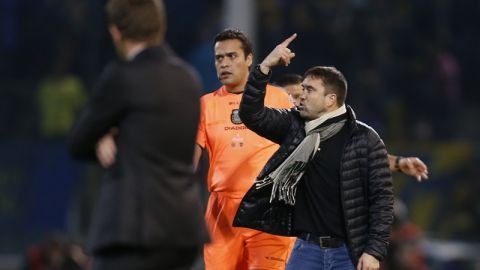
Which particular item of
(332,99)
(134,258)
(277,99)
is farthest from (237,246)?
(134,258)

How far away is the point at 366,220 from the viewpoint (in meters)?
6.66

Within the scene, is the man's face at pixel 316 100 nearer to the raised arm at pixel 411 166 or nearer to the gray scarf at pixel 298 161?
the gray scarf at pixel 298 161

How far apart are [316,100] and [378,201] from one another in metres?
0.66

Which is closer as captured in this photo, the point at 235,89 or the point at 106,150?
the point at 106,150

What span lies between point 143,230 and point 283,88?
3652 mm

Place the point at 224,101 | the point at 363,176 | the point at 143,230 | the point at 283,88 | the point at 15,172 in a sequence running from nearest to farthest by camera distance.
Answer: the point at 143,230
the point at 363,176
the point at 224,101
the point at 283,88
the point at 15,172

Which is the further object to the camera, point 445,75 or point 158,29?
point 445,75

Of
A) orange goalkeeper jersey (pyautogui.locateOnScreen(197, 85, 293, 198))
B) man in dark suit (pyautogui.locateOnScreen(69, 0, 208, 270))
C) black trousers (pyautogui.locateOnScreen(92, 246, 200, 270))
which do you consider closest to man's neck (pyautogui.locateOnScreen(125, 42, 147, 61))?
man in dark suit (pyautogui.locateOnScreen(69, 0, 208, 270))

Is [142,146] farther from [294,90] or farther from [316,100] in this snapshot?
[294,90]

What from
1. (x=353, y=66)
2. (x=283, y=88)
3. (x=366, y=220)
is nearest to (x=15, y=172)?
(x=353, y=66)

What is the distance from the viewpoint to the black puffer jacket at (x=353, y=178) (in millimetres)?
6555

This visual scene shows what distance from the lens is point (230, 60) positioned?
755cm

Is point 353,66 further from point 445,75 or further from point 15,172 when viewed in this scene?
point 15,172

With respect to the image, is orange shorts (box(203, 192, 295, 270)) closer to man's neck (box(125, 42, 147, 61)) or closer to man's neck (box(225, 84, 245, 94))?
man's neck (box(225, 84, 245, 94))
